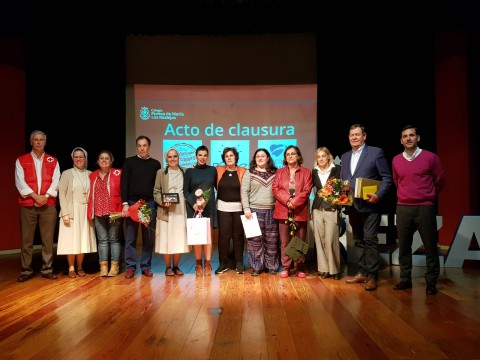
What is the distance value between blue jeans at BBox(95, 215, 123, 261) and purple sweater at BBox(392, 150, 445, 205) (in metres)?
3.13

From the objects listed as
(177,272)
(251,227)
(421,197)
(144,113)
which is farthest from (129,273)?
(421,197)

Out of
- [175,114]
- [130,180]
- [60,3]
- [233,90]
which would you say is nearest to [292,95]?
[233,90]

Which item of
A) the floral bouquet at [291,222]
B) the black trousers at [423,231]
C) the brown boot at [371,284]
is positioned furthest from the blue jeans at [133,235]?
the black trousers at [423,231]

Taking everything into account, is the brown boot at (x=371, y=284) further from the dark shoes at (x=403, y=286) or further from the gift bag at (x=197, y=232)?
the gift bag at (x=197, y=232)

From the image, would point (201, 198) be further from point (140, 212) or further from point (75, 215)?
point (75, 215)

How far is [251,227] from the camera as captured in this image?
4.36 m

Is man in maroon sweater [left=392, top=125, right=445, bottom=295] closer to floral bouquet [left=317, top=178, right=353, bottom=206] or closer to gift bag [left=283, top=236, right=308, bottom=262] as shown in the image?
floral bouquet [left=317, top=178, right=353, bottom=206]

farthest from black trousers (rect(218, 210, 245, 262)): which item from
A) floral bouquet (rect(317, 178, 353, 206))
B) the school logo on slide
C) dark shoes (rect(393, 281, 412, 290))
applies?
the school logo on slide

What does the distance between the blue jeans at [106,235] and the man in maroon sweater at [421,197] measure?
3071 millimetres

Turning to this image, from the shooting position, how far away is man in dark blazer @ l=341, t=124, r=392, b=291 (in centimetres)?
393

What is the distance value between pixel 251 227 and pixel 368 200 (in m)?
1.30

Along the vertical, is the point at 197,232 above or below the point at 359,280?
above

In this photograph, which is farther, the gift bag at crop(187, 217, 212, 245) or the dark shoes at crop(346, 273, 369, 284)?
the gift bag at crop(187, 217, 212, 245)

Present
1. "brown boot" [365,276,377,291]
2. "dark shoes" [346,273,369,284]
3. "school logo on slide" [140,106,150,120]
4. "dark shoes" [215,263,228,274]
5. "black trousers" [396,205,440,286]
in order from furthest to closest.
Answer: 1. "school logo on slide" [140,106,150,120]
2. "dark shoes" [215,263,228,274]
3. "dark shoes" [346,273,369,284]
4. "brown boot" [365,276,377,291]
5. "black trousers" [396,205,440,286]
